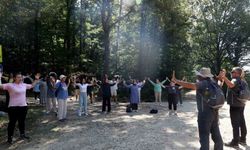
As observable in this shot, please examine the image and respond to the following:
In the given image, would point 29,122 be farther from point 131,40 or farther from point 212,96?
point 131,40

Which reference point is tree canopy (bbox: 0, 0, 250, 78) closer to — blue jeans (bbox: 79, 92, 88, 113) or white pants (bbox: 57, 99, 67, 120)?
blue jeans (bbox: 79, 92, 88, 113)

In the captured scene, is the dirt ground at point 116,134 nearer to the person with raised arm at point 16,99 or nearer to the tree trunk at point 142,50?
the person with raised arm at point 16,99

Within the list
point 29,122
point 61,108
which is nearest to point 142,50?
point 61,108

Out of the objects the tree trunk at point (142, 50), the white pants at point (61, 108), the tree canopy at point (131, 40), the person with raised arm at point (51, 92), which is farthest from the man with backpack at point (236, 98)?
the tree trunk at point (142, 50)

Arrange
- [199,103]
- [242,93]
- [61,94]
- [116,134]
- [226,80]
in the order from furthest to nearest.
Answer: [61,94]
[116,134]
[242,93]
[226,80]
[199,103]

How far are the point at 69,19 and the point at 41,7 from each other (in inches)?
152

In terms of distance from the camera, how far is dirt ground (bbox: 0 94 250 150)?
374 inches

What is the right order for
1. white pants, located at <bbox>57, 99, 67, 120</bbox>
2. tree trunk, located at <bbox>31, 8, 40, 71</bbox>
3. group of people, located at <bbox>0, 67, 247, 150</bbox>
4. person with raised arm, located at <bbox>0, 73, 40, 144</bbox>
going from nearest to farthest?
group of people, located at <bbox>0, 67, 247, 150</bbox> < person with raised arm, located at <bbox>0, 73, 40, 144</bbox> < white pants, located at <bbox>57, 99, 67, 120</bbox> < tree trunk, located at <bbox>31, 8, 40, 71</bbox>

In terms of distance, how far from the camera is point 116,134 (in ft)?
36.7

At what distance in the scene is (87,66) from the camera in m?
39.4

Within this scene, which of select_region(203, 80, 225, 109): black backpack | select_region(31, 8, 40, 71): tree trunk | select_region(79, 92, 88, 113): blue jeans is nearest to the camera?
select_region(203, 80, 225, 109): black backpack

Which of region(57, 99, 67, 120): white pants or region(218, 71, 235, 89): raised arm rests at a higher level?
region(218, 71, 235, 89): raised arm

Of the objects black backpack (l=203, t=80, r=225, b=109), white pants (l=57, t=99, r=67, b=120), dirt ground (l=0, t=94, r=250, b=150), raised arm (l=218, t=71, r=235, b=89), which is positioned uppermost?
raised arm (l=218, t=71, r=235, b=89)

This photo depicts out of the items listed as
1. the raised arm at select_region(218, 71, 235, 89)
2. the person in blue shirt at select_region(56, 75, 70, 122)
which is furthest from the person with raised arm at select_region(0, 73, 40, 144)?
the raised arm at select_region(218, 71, 235, 89)
